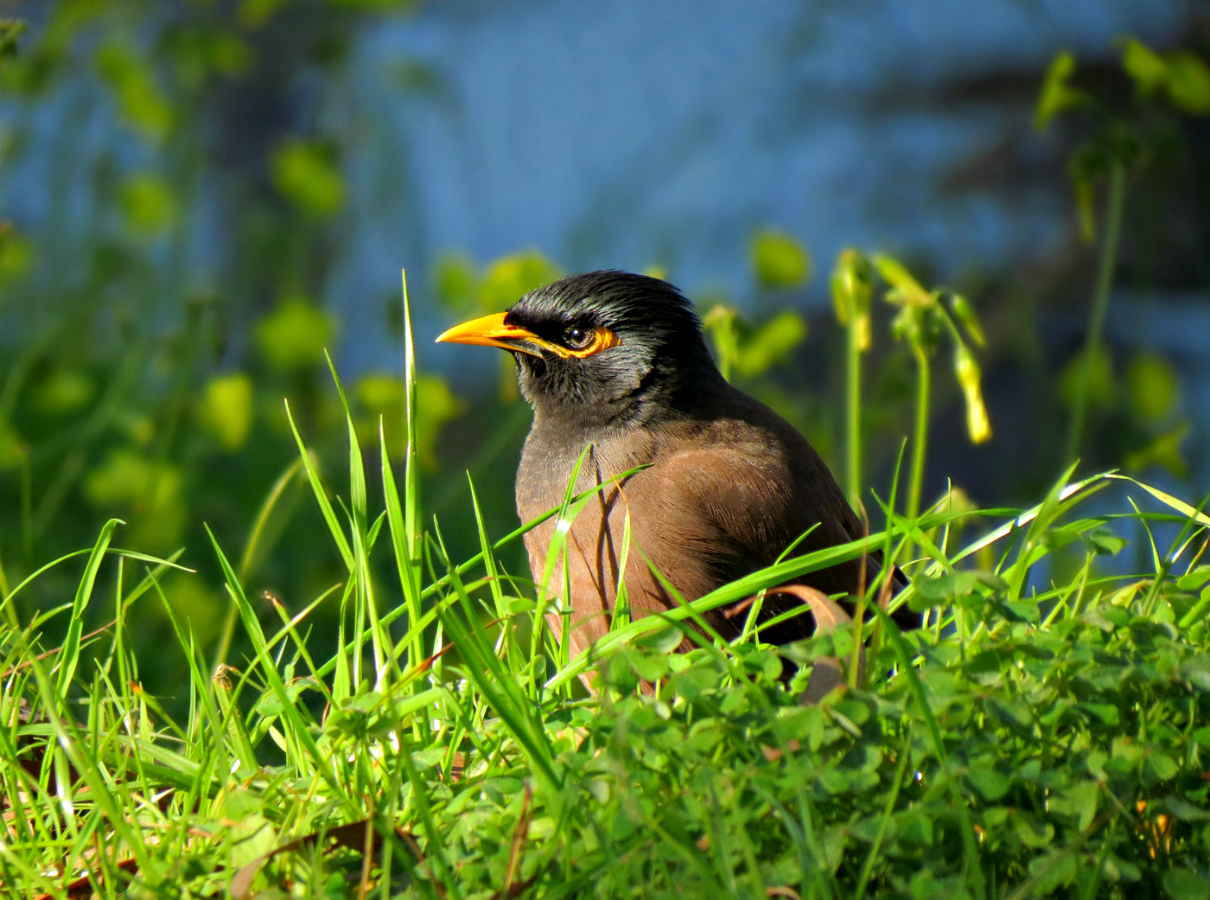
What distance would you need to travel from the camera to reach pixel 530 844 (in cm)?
162

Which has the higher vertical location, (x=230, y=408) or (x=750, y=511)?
(x=230, y=408)

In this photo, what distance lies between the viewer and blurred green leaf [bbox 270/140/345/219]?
450cm

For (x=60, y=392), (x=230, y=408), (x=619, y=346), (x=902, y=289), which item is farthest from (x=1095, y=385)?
(x=60, y=392)

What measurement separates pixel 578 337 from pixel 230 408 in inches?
53.8

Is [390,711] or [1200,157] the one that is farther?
[1200,157]

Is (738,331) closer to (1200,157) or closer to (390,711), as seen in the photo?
(390,711)

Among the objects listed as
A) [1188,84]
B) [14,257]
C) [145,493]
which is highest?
[14,257]

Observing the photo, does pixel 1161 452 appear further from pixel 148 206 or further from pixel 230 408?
pixel 148 206

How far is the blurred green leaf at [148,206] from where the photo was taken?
4777mm

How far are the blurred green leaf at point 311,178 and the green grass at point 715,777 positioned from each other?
2778 mm

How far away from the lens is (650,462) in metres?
2.79

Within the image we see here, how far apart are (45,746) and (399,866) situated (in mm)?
910

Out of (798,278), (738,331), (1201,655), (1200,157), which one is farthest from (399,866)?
(1200,157)

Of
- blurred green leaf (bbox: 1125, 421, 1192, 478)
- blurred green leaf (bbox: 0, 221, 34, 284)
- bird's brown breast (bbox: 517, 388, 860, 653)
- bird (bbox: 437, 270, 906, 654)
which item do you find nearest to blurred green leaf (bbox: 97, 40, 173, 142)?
blurred green leaf (bbox: 0, 221, 34, 284)
